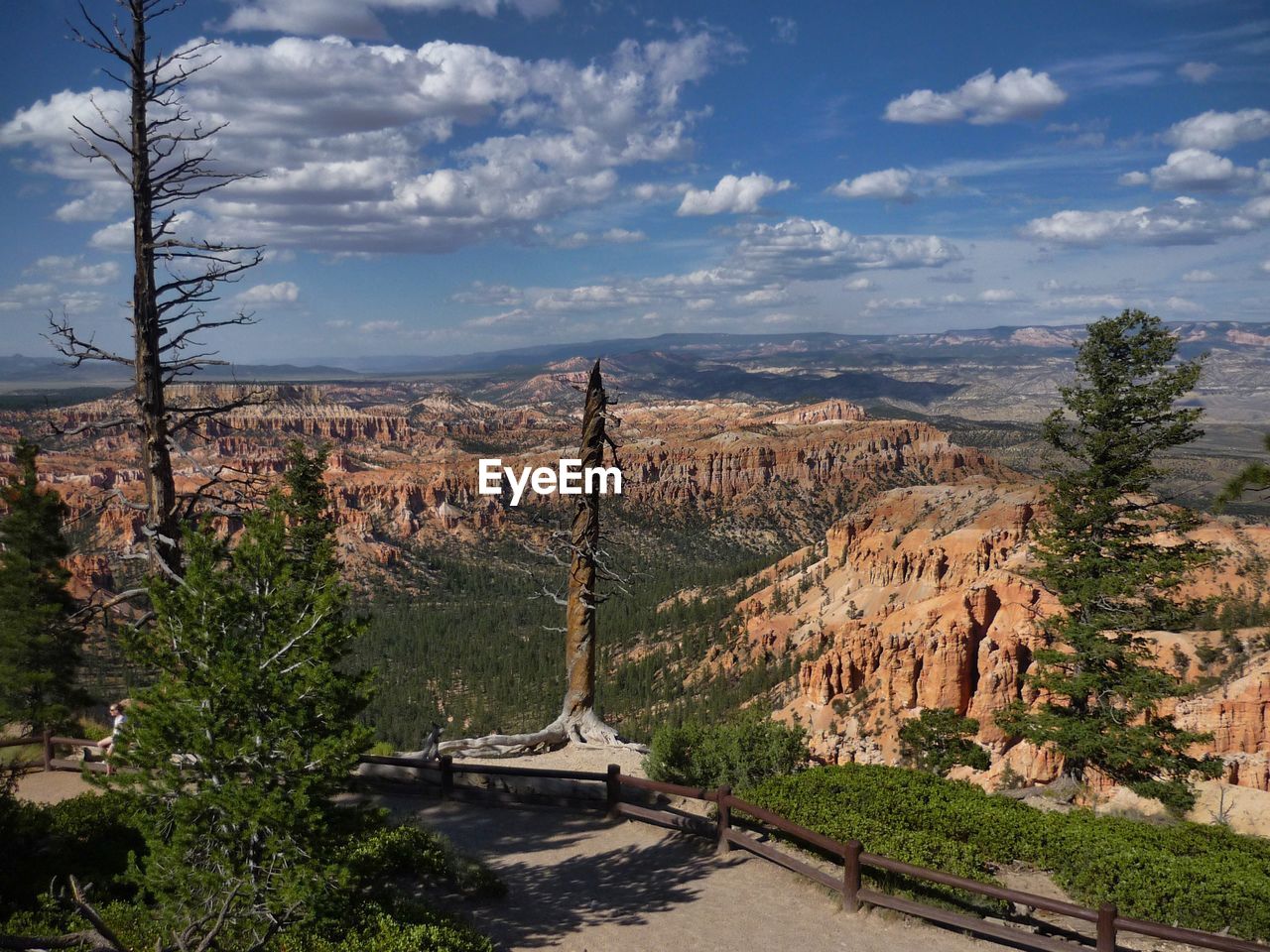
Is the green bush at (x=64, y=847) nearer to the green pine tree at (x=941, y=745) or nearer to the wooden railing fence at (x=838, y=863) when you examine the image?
the wooden railing fence at (x=838, y=863)

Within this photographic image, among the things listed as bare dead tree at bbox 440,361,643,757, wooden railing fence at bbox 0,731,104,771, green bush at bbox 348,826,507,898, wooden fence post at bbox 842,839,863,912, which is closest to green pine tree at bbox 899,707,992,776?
bare dead tree at bbox 440,361,643,757

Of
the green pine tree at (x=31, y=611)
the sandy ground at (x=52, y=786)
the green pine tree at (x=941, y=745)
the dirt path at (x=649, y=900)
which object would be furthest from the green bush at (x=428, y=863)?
the green pine tree at (x=31, y=611)

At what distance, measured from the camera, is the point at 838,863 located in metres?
11.2

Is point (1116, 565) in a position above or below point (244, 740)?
below

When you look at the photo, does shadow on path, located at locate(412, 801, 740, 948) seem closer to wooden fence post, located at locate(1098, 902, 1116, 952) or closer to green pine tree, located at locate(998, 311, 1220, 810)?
wooden fence post, located at locate(1098, 902, 1116, 952)

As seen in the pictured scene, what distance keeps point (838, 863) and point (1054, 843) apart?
289 cm

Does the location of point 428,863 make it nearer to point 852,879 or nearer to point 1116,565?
point 852,879

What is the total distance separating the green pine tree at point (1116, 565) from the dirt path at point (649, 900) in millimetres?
11595

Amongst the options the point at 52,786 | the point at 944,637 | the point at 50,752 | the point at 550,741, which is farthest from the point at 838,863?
the point at 944,637

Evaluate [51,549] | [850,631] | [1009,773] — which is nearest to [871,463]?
[850,631]

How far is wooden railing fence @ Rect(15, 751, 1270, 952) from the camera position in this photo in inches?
324

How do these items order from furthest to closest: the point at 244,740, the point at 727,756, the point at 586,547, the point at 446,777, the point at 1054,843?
the point at 586,547 → the point at 727,756 → the point at 446,777 → the point at 1054,843 → the point at 244,740

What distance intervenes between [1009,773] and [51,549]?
1273 inches

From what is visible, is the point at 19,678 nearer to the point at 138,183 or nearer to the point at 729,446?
the point at 138,183
